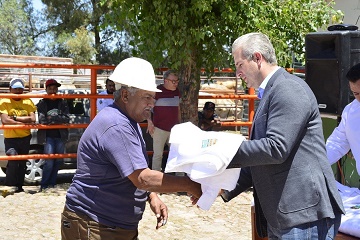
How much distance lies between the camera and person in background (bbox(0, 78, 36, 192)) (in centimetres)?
848

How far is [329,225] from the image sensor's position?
9.84 feet

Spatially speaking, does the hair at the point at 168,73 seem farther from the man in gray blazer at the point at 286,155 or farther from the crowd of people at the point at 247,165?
the man in gray blazer at the point at 286,155

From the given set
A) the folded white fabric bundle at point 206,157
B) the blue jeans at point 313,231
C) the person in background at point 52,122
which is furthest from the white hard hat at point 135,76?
the person in background at point 52,122

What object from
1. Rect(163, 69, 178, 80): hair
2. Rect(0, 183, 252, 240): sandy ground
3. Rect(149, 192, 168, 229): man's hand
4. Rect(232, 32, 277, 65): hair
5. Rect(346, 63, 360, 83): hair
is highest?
Rect(232, 32, 277, 65): hair

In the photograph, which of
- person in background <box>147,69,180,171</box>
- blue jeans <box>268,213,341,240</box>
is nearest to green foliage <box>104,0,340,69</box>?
person in background <box>147,69,180,171</box>

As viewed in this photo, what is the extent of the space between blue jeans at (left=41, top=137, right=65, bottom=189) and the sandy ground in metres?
0.33

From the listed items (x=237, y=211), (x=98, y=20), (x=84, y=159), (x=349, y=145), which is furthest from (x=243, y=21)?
(x=98, y=20)

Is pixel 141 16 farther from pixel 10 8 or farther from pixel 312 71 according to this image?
pixel 10 8

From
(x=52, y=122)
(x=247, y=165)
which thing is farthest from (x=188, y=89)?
(x=247, y=165)

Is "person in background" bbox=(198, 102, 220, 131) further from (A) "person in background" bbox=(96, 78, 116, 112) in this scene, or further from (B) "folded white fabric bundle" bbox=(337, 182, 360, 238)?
(B) "folded white fabric bundle" bbox=(337, 182, 360, 238)

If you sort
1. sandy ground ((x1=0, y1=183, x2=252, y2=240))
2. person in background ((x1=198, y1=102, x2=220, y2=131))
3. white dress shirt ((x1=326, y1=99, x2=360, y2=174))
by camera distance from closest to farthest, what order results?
1. white dress shirt ((x1=326, y1=99, x2=360, y2=174))
2. sandy ground ((x1=0, y1=183, x2=252, y2=240))
3. person in background ((x1=198, y1=102, x2=220, y2=131))

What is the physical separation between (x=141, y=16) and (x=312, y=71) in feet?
8.52

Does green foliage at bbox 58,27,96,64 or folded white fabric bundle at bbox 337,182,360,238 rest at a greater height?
green foliage at bbox 58,27,96,64

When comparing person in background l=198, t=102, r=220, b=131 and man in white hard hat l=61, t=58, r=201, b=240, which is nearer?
man in white hard hat l=61, t=58, r=201, b=240
